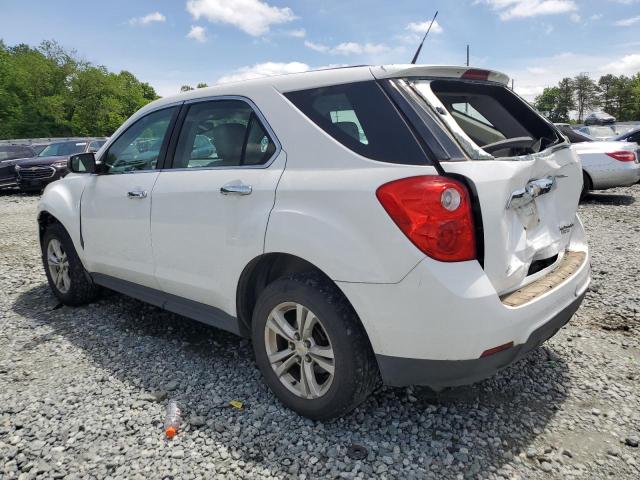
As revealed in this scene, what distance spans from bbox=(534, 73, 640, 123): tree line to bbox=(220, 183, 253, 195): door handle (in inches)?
3399

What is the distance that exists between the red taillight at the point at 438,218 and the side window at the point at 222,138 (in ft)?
2.95

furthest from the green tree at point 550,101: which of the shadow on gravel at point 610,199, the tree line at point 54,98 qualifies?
the shadow on gravel at point 610,199

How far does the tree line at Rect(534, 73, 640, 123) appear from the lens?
251 ft

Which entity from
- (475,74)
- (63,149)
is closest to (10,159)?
(63,149)

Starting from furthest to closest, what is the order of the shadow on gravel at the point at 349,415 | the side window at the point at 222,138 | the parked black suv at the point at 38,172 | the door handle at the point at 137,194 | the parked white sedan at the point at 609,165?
the parked black suv at the point at 38,172, the parked white sedan at the point at 609,165, the door handle at the point at 137,194, the side window at the point at 222,138, the shadow on gravel at the point at 349,415

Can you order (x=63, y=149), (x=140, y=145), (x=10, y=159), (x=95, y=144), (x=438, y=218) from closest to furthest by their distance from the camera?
(x=438, y=218) → (x=140, y=145) → (x=10, y=159) → (x=63, y=149) → (x=95, y=144)

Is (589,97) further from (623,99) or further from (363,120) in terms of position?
(363,120)

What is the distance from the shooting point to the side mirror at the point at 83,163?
149 inches

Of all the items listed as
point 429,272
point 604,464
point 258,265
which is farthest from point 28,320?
point 604,464

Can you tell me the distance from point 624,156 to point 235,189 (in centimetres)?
913

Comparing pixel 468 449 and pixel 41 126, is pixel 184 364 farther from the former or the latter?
pixel 41 126

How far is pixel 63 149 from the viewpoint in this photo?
52.0 feet

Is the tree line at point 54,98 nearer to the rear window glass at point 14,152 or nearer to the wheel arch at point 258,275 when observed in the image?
the rear window glass at point 14,152

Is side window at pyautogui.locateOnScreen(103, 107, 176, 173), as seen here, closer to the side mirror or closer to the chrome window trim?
the side mirror
